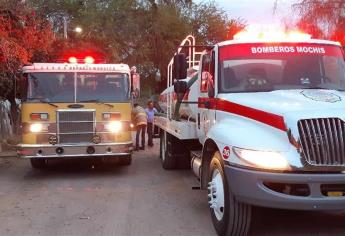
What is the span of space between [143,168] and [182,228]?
591cm

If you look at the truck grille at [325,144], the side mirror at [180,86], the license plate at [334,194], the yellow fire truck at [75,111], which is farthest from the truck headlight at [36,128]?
the license plate at [334,194]

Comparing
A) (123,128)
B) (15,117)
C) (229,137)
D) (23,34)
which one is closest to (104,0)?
(15,117)

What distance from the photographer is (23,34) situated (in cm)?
1365

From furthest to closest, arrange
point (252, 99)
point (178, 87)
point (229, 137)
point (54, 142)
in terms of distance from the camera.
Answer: point (54, 142)
point (178, 87)
point (252, 99)
point (229, 137)

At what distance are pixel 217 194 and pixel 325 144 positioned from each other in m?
1.56

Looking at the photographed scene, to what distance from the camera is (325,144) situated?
5.67 meters

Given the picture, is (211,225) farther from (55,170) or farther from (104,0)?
(104,0)

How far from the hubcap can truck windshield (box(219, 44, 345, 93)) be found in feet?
3.96

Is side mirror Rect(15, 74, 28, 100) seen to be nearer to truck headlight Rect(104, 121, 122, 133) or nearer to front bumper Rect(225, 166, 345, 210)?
truck headlight Rect(104, 121, 122, 133)

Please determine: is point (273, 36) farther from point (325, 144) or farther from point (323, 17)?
point (323, 17)

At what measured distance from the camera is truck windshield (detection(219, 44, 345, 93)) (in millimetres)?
7172

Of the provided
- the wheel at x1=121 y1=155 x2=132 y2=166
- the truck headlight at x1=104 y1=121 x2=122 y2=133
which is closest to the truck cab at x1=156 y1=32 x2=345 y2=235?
the truck headlight at x1=104 y1=121 x2=122 y2=133

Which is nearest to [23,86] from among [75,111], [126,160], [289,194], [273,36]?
[75,111]

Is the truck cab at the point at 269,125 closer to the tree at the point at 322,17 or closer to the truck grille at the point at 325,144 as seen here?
the truck grille at the point at 325,144
